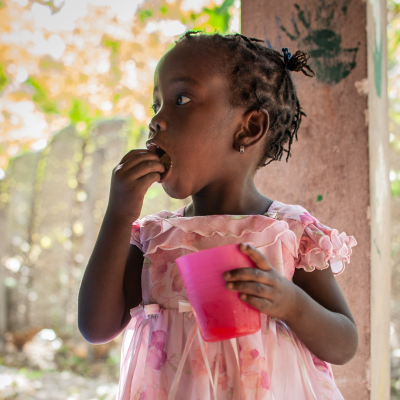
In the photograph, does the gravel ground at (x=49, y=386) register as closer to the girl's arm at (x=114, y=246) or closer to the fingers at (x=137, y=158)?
the girl's arm at (x=114, y=246)

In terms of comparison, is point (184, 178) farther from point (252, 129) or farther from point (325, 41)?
point (325, 41)

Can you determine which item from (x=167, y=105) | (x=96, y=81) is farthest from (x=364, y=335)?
(x=96, y=81)

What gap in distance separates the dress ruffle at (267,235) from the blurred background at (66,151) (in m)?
1.76

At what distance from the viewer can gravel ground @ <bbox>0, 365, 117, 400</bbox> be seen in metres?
4.10

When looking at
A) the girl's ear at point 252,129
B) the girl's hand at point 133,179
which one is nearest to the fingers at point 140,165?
the girl's hand at point 133,179

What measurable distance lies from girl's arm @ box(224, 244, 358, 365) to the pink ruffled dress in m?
0.06

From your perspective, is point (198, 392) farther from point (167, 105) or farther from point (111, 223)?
point (167, 105)

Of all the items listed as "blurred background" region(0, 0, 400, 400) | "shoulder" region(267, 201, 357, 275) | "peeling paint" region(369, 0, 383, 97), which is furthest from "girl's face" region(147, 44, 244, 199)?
Answer: "blurred background" region(0, 0, 400, 400)

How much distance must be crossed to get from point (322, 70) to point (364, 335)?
1.14 meters

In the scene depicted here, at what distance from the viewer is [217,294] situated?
92cm

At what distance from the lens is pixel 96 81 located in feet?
14.6

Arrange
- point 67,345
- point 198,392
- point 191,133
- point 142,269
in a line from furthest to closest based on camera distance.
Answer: point 67,345 → point 142,269 → point 191,133 → point 198,392

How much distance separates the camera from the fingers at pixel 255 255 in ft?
2.99

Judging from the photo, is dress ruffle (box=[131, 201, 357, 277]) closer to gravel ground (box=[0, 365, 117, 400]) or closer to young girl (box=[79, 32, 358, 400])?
young girl (box=[79, 32, 358, 400])
